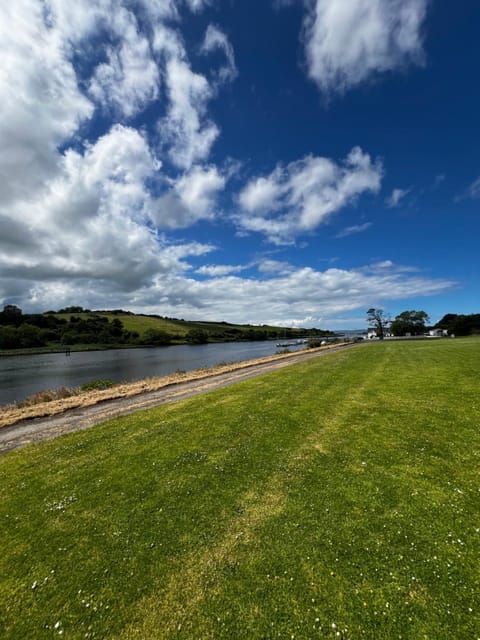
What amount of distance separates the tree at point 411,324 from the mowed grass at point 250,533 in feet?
388

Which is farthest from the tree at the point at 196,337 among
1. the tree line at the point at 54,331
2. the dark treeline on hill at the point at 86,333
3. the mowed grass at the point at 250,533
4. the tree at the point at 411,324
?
the mowed grass at the point at 250,533

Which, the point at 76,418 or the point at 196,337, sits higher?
the point at 196,337

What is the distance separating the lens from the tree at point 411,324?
111 metres

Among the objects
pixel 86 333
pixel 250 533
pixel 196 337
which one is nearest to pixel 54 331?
pixel 86 333

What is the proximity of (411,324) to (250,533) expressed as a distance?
12716 cm

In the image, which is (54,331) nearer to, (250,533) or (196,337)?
(196,337)

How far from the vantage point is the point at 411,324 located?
366 ft

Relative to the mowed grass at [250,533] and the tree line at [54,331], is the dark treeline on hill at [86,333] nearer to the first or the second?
the tree line at [54,331]

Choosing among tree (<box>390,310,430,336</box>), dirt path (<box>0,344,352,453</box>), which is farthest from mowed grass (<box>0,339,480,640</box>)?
tree (<box>390,310,430,336</box>)

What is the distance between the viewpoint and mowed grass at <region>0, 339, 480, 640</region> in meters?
3.35

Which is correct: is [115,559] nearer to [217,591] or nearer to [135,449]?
[217,591]

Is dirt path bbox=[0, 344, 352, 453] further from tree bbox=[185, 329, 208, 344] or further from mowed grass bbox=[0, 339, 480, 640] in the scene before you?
tree bbox=[185, 329, 208, 344]

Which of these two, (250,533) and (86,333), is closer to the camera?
(250,533)

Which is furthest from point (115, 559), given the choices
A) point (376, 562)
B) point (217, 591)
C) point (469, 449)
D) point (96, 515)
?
point (469, 449)
